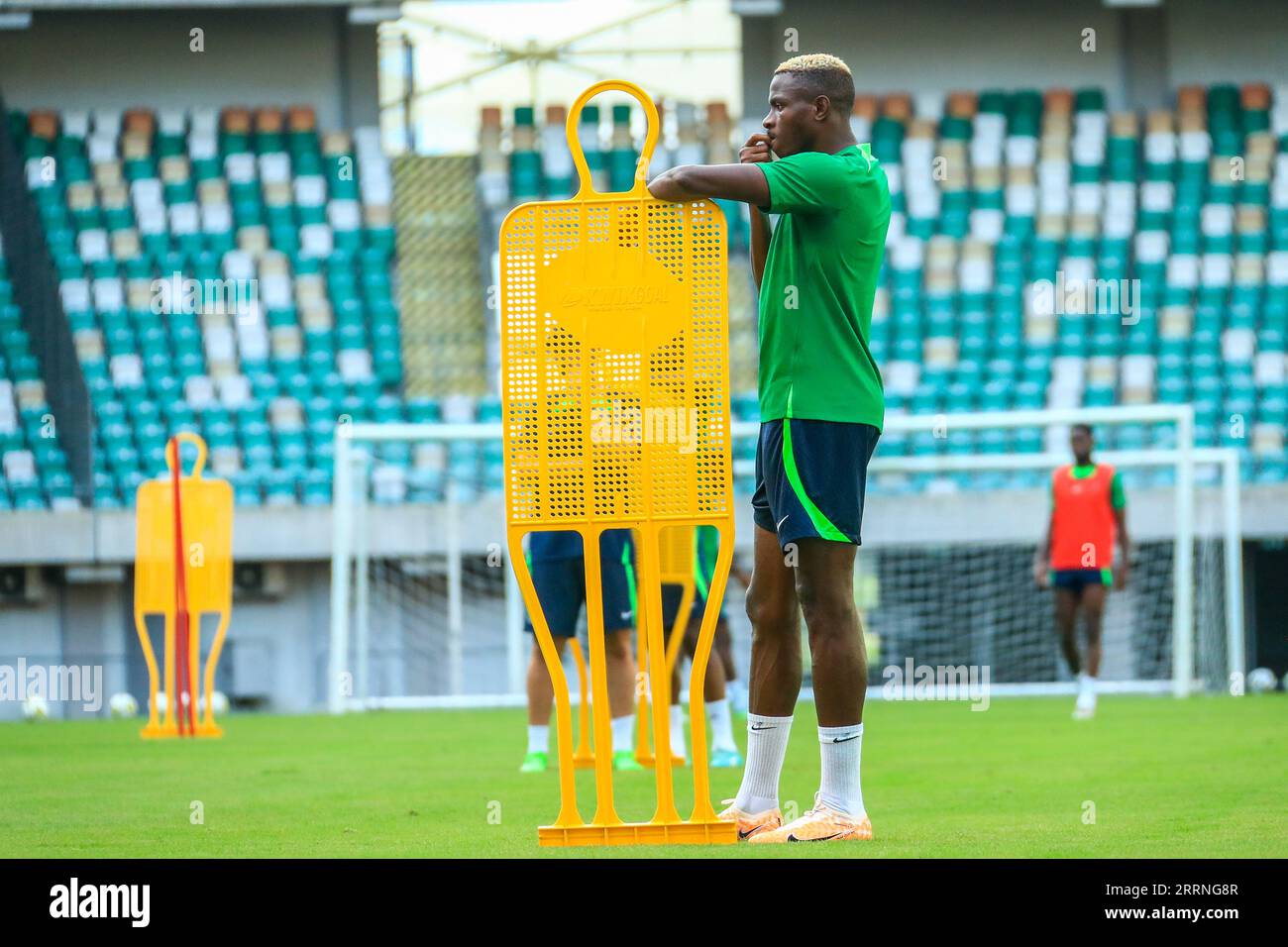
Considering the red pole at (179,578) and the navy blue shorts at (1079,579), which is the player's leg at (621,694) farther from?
the navy blue shorts at (1079,579)

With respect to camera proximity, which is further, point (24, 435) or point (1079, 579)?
point (24, 435)

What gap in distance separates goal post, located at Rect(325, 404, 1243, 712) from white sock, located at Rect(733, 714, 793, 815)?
38.0 ft

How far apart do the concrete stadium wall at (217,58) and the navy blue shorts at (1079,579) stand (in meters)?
11.6

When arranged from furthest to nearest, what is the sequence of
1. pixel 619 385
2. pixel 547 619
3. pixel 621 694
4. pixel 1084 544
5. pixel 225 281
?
1. pixel 225 281
2. pixel 1084 544
3. pixel 621 694
4. pixel 547 619
5. pixel 619 385

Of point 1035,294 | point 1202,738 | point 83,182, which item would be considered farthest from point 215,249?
point 1202,738

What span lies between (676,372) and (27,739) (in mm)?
8549

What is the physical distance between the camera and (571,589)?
8.79 m

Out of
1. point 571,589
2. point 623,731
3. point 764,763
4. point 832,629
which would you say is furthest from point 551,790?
point 832,629

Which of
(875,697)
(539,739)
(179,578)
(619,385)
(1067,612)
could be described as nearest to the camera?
(619,385)

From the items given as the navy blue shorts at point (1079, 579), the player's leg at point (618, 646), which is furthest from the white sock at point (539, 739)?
the navy blue shorts at point (1079, 579)

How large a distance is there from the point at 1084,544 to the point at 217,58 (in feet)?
42.6

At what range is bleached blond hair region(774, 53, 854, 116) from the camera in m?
5.05

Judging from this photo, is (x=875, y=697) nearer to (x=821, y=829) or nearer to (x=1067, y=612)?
(x=1067, y=612)

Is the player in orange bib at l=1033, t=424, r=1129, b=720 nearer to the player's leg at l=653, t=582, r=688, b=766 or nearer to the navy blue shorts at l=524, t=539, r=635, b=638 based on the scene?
Result: the player's leg at l=653, t=582, r=688, b=766
